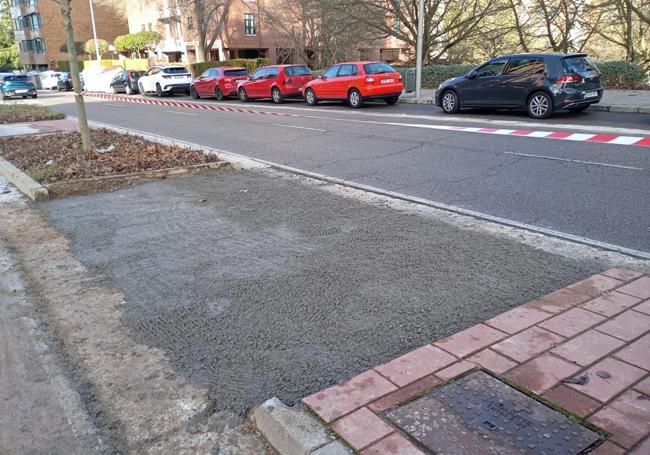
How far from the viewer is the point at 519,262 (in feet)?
16.4

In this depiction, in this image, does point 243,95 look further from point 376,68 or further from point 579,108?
point 579,108

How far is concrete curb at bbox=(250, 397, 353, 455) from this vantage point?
2.64m

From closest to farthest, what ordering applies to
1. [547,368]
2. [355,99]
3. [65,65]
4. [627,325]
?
1. [547,368]
2. [627,325]
3. [355,99]
4. [65,65]

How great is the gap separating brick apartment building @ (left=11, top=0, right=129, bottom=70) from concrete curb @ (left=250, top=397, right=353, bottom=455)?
69173 mm

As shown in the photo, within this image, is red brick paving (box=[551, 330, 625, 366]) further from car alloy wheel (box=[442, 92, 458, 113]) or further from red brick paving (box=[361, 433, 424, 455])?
car alloy wheel (box=[442, 92, 458, 113])

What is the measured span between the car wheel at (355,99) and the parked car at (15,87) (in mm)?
27972

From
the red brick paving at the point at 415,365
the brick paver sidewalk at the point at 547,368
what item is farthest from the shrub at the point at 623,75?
the red brick paving at the point at 415,365

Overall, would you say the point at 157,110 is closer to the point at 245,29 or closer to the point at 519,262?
the point at 519,262

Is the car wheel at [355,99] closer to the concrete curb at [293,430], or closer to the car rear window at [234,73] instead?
the car rear window at [234,73]

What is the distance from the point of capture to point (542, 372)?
125 inches

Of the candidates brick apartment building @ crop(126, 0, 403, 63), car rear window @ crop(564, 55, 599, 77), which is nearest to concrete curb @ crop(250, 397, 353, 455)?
car rear window @ crop(564, 55, 599, 77)

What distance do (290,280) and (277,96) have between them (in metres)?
22.3

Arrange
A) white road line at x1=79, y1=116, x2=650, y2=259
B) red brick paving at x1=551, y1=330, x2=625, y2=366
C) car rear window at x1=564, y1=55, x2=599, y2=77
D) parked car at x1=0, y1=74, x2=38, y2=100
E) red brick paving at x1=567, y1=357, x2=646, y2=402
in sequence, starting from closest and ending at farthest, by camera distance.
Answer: red brick paving at x1=567, y1=357, x2=646, y2=402 → red brick paving at x1=551, y1=330, x2=625, y2=366 → white road line at x1=79, y1=116, x2=650, y2=259 → car rear window at x1=564, y1=55, x2=599, y2=77 → parked car at x1=0, y1=74, x2=38, y2=100

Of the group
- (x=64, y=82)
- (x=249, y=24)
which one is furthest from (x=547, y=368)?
(x=249, y=24)
